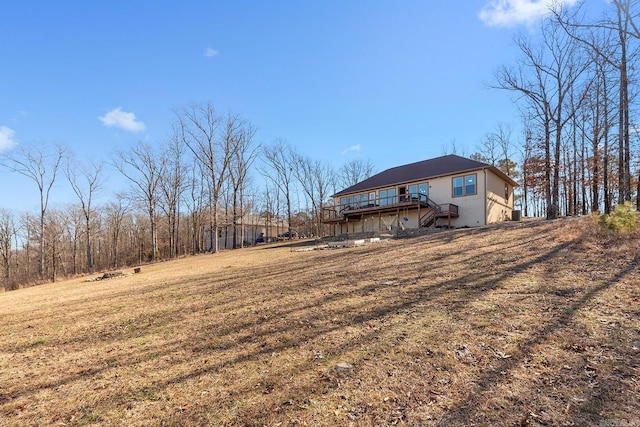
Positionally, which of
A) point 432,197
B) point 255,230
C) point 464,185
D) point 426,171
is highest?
point 426,171

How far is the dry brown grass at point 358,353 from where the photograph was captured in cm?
275

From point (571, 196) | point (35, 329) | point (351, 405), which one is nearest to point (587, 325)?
point (351, 405)

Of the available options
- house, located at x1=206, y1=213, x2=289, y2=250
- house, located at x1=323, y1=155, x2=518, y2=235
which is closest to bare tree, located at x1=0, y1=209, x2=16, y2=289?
house, located at x1=206, y1=213, x2=289, y2=250

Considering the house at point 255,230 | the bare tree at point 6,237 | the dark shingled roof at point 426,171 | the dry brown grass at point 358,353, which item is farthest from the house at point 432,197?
the bare tree at point 6,237

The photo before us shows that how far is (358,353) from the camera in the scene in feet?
12.4

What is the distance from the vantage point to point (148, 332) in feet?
17.1

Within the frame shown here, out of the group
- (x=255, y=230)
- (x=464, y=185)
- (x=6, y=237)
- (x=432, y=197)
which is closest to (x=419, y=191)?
(x=432, y=197)

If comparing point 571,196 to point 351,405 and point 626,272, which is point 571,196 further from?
point 351,405

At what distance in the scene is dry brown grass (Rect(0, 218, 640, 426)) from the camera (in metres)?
2.75

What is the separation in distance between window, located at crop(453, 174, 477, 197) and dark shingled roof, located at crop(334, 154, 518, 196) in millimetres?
551

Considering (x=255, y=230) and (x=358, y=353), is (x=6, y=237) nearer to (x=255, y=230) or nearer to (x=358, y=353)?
(x=255, y=230)

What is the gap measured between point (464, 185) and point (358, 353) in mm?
19303

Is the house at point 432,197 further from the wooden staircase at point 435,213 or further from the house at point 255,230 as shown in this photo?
the house at point 255,230

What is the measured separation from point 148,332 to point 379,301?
4.31 metres
